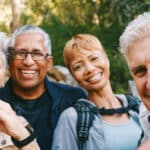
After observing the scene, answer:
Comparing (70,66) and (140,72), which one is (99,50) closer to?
(70,66)

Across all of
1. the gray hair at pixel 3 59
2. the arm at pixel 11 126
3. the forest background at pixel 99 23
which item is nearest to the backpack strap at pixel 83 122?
the arm at pixel 11 126

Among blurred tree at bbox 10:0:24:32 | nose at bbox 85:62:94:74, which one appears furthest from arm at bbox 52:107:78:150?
blurred tree at bbox 10:0:24:32

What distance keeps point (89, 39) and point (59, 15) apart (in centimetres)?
948

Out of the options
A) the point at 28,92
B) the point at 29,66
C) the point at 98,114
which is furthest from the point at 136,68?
the point at 28,92

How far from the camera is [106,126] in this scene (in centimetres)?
342

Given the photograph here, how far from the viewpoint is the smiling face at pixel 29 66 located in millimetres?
3725

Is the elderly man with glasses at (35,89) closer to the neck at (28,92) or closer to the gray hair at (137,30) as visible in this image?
the neck at (28,92)

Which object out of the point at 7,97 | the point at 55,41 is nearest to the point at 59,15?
the point at 55,41

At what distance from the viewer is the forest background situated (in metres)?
8.84

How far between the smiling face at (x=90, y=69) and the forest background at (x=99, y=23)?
14.7 ft

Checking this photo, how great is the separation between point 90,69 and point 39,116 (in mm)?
535

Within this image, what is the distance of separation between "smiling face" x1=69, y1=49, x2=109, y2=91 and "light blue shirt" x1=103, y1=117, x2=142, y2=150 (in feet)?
1.02

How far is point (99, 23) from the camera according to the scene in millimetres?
10430

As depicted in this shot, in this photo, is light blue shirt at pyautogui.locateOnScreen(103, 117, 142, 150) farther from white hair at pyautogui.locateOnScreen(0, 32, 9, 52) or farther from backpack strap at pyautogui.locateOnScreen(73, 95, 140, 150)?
white hair at pyautogui.locateOnScreen(0, 32, 9, 52)
